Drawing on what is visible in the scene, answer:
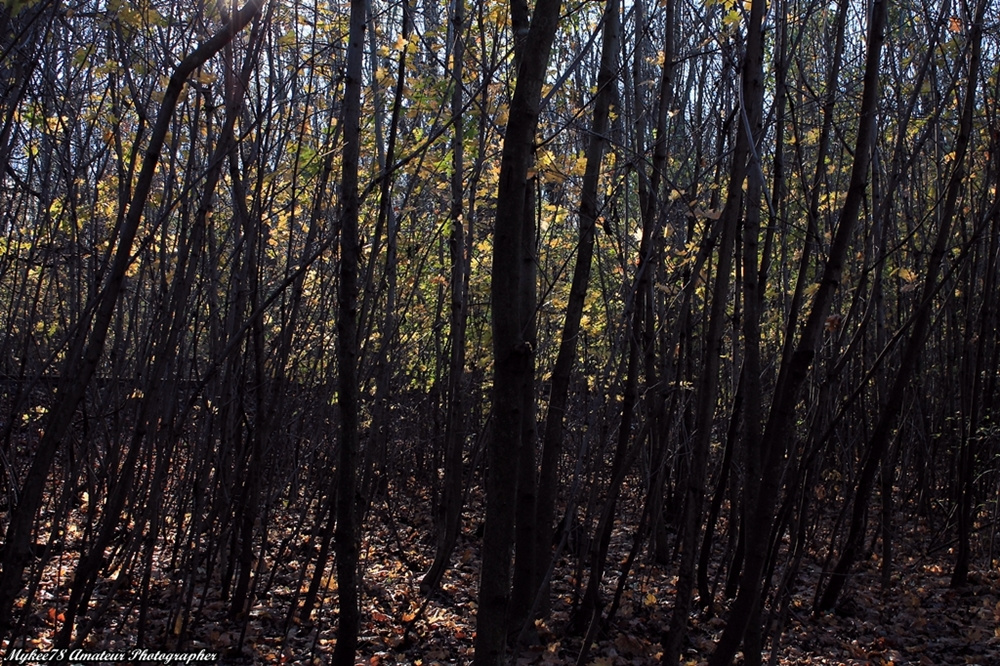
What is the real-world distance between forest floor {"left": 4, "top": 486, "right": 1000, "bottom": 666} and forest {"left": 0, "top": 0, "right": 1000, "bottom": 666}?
0.03 meters

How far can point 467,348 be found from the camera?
7.45 meters

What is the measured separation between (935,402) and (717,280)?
6032 millimetres

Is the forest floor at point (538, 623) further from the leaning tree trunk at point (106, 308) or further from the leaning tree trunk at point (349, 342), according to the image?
the leaning tree trunk at point (106, 308)

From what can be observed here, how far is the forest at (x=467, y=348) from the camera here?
254cm

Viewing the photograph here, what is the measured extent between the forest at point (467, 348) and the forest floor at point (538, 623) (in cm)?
3

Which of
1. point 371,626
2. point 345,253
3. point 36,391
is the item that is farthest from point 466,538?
point 345,253

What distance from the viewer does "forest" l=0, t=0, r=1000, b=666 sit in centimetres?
254

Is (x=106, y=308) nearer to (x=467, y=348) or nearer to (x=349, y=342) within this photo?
(x=349, y=342)

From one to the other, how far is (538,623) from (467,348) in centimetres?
323

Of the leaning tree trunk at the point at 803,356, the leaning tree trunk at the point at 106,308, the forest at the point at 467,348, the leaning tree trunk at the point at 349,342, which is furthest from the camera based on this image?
the leaning tree trunk at the point at 349,342

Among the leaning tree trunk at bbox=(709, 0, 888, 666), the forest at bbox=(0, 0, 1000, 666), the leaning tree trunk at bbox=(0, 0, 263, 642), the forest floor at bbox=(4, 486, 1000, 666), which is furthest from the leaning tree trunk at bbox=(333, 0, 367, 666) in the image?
the leaning tree trunk at bbox=(709, 0, 888, 666)

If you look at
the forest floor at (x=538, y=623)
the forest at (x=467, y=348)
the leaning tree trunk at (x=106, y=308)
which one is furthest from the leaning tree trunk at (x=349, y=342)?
the leaning tree trunk at (x=106, y=308)

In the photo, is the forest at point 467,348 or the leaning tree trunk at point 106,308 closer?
the leaning tree trunk at point 106,308

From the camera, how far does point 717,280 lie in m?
3.02
